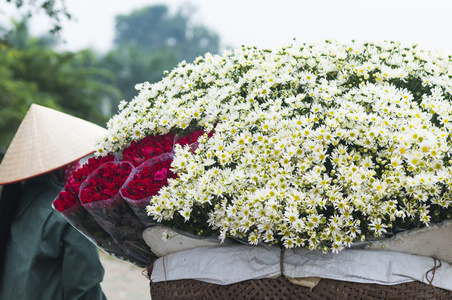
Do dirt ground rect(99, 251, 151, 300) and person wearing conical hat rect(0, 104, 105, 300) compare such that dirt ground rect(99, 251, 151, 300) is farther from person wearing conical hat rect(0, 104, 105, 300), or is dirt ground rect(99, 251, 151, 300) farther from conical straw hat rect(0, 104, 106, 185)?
conical straw hat rect(0, 104, 106, 185)

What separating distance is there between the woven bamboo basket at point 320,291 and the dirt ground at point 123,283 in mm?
5206

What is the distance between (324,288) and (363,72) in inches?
30.1

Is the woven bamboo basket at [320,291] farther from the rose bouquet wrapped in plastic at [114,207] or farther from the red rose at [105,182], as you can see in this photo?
the red rose at [105,182]

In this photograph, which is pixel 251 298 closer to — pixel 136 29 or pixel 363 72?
pixel 363 72

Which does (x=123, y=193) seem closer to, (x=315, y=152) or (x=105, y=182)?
(x=105, y=182)

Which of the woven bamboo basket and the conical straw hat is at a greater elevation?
the conical straw hat

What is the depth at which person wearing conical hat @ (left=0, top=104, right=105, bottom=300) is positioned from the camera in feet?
8.46

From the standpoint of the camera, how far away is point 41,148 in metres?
2.68

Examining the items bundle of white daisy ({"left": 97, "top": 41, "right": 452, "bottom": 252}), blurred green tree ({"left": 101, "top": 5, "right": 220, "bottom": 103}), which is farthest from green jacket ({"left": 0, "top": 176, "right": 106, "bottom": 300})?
blurred green tree ({"left": 101, "top": 5, "right": 220, "bottom": 103})

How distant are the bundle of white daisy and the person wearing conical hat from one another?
978mm

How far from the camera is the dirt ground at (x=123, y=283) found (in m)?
6.97

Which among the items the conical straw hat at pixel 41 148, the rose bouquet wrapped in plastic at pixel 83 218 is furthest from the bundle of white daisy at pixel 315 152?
the conical straw hat at pixel 41 148

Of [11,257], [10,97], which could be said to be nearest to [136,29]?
[10,97]

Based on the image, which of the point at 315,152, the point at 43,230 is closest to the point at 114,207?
the point at 315,152
